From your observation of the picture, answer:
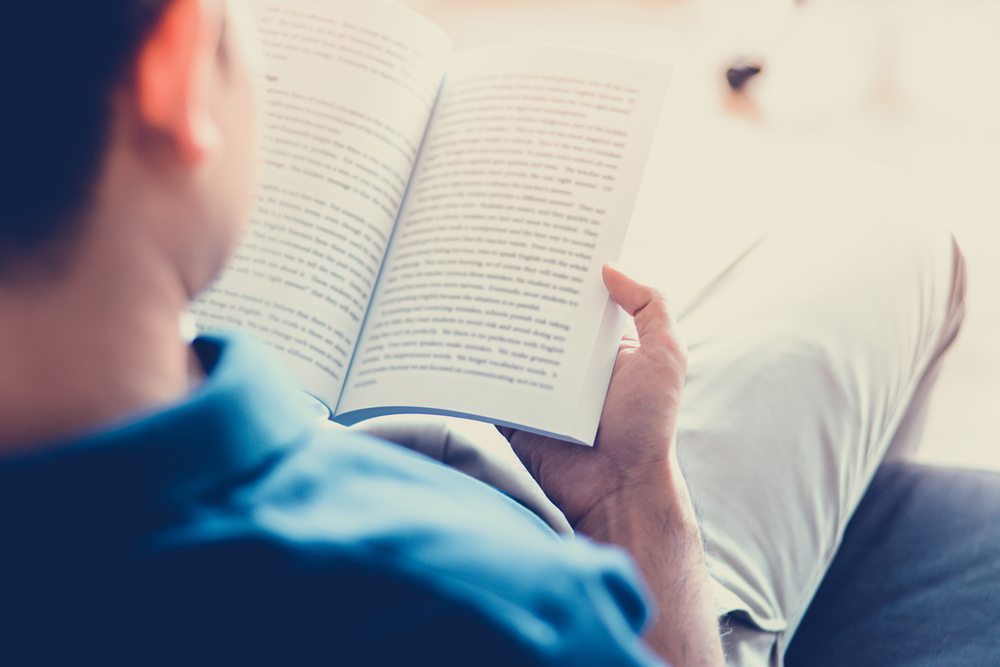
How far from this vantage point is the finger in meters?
0.64

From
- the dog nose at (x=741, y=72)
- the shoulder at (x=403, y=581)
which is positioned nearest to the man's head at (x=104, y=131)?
the shoulder at (x=403, y=581)

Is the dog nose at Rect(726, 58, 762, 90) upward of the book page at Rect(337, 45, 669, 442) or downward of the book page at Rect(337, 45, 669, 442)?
upward

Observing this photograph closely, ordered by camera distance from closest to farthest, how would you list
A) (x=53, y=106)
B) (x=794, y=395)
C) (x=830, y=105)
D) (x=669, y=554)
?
(x=53, y=106) < (x=669, y=554) < (x=794, y=395) < (x=830, y=105)

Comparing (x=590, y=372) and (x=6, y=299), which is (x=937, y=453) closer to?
(x=590, y=372)

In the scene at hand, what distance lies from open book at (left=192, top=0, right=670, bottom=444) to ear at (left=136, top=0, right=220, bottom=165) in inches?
14.3

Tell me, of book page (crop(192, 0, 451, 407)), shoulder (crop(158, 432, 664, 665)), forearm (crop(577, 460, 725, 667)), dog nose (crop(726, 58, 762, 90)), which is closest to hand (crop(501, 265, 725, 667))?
forearm (crop(577, 460, 725, 667))

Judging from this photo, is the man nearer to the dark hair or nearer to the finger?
the dark hair

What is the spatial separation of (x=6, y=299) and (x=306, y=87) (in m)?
0.51

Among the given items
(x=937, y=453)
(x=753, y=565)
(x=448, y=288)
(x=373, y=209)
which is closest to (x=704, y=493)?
(x=753, y=565)

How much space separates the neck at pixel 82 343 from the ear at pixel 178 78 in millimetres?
47

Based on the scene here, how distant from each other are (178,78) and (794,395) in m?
0.68

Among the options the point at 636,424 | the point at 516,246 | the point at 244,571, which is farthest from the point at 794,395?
the point at 244,571

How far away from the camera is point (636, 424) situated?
0.67 metres

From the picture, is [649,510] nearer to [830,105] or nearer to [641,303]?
[641,303]
